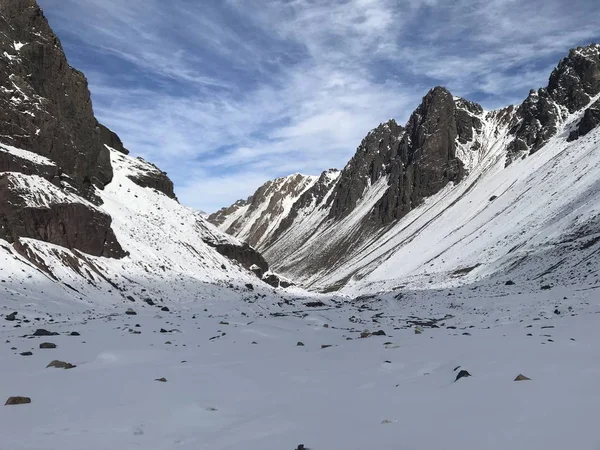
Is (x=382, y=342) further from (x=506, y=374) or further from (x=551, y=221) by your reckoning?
(x=551, y=221)

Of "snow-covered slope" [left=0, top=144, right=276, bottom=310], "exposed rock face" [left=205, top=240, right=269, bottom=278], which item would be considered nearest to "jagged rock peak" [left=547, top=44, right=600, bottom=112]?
"exposed rock face" [left=205, top=240, right=269, bottom=278]

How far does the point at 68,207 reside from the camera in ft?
131

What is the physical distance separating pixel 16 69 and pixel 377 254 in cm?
11197

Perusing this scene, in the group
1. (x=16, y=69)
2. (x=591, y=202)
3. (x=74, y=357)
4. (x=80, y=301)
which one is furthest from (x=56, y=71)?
(x=591, y=202)

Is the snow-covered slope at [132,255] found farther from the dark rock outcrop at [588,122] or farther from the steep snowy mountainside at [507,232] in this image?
the dark rock outcrop at [588,122]

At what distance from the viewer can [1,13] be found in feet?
154

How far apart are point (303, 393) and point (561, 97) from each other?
18341 centimetres

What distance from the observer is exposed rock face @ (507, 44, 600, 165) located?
153 m

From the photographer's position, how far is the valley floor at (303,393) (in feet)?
18.3

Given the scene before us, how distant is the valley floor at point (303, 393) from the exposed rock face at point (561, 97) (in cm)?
15642

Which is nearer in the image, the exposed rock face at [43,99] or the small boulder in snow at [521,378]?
the small boulder in snow at [521,378]

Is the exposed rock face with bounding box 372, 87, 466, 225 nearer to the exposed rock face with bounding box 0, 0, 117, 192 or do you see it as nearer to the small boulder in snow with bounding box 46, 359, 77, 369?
the exposed rock face with bounding box 0, 0, 117, 192

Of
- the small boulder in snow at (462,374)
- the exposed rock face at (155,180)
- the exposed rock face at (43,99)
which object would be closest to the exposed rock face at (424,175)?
the exposed rock face at (155,180)

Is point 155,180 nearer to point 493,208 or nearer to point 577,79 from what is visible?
point 493,208
